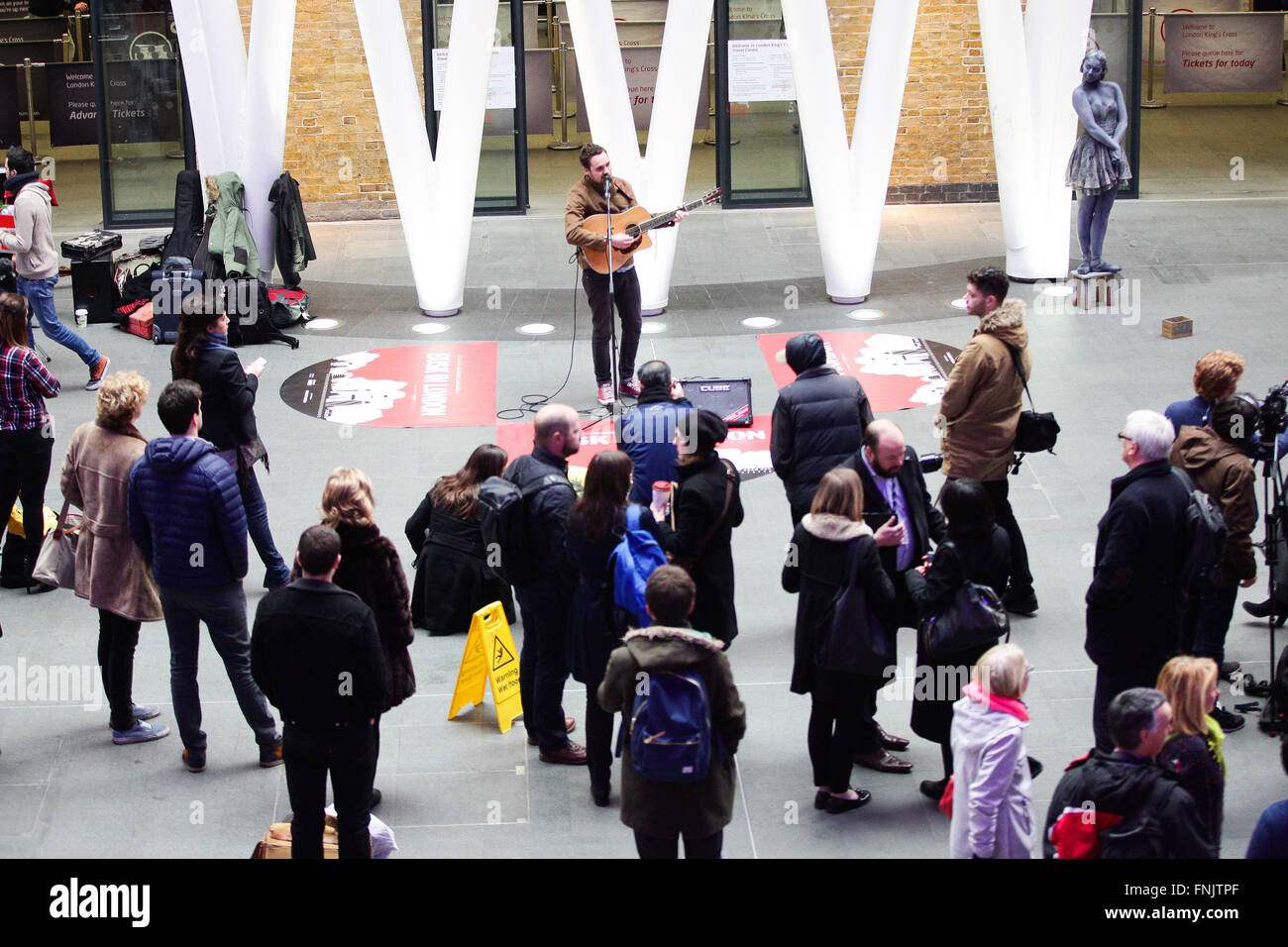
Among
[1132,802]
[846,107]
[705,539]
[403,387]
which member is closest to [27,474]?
[705,539]

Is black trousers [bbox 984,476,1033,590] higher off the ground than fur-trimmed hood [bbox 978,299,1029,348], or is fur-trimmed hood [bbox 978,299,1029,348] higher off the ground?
fur-trimmed hood [bbox 978,299,1029,348]

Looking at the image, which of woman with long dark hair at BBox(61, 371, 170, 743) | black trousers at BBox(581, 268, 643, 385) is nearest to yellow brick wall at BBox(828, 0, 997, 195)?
black trousers at BBox(581, 268, 643, 385)

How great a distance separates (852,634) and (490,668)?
1808 millimetres

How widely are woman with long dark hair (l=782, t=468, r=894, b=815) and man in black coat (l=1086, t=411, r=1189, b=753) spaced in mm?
883

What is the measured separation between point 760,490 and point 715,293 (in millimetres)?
4793

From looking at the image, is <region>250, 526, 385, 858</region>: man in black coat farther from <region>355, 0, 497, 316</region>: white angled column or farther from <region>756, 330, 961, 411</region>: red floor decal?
<region>355, 0, 497, 316</region>: white angled column

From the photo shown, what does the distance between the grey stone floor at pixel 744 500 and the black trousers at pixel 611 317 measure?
0.35 m

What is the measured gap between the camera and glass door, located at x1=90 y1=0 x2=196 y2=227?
1734 centimetres

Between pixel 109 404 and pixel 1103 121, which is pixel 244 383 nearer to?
pixel 109 404

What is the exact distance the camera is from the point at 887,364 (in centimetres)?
1250

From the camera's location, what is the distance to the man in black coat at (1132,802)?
16.1 ft

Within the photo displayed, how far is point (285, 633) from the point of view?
5586 mm

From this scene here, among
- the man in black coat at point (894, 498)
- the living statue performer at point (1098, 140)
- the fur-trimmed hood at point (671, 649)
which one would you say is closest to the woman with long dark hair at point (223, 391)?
the man in black coat at point (894, 498)

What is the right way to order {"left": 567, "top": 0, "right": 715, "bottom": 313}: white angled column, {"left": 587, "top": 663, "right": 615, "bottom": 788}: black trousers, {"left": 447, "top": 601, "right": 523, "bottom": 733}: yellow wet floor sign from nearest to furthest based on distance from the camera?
{"left": 587, "top": 663, "right": 615, "bottom": 788}: black trousers
{"left": 447, "top": 601, "right": 523, "bottom": 733}: yellow wet floor sign
{"left": 567, "top": 0, "right": 715, "bottom": 313}: white angled column
